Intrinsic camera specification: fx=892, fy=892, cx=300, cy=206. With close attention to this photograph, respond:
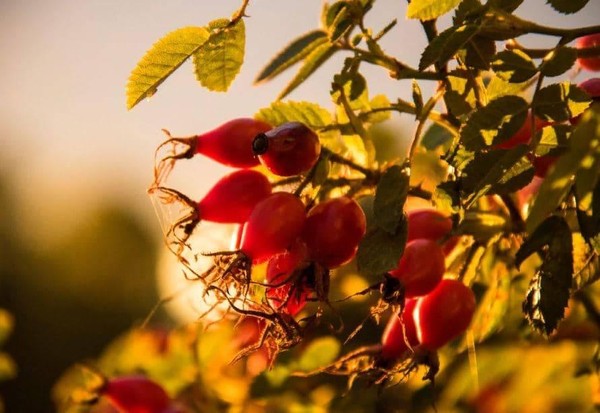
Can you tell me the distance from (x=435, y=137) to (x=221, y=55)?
0.41 metres

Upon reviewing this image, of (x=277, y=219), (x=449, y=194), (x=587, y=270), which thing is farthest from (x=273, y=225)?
(x=587, y=270)

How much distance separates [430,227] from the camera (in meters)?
1.30

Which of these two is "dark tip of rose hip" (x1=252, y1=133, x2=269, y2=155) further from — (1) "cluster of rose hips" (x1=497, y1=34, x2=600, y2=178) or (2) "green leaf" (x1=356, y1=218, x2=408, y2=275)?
(1) "cluster of rose hips" (x1=497, y1=34, x2=600, y2=178)

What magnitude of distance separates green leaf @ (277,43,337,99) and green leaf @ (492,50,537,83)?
0.34 meters

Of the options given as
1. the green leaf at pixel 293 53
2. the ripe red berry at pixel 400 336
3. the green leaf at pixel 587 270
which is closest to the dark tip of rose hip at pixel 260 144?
the green leaf at pixel 293 53

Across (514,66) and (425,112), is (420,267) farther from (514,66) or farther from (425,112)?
(514,66)

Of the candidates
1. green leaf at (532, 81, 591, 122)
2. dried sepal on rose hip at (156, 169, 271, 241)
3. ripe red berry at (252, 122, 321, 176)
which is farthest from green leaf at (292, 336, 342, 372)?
green leaf at (532, 81, 591, 122)

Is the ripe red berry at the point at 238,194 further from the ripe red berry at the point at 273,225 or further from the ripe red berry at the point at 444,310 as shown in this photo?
the ripe red berry at the point at 444,310

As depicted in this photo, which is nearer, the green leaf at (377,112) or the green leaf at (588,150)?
the green leaf at (588,150)

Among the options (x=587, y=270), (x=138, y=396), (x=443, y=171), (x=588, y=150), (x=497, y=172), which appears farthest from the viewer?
(x=138, y=396)

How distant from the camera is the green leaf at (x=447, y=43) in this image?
1010 millimetres

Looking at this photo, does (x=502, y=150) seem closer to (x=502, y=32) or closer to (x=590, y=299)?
(x=502, y=32)

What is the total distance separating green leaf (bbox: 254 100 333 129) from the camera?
1.36 metres

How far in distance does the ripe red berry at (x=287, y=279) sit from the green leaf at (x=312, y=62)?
12.2 inches
